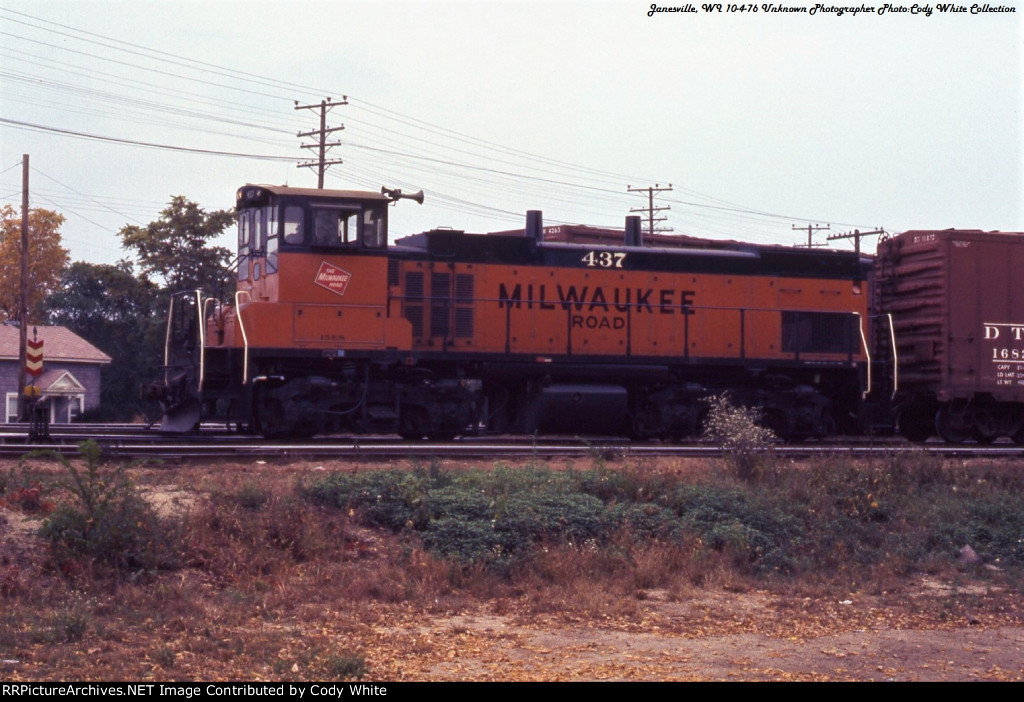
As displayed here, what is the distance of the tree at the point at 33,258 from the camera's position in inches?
2122

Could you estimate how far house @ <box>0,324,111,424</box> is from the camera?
48.8 metres

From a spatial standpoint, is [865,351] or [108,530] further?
[865,351]

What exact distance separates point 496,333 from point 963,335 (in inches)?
328

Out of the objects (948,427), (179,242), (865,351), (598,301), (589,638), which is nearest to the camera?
(589,638)

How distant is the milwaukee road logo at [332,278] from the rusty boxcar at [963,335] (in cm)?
952

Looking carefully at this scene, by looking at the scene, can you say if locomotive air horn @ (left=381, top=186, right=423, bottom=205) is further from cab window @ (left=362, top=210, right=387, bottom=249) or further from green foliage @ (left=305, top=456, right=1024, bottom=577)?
green foliage @ (left=305, top=456, right=1024, bottom=577)

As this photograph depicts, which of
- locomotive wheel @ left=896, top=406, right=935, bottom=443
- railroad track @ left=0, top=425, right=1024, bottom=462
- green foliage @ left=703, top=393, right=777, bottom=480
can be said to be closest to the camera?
railroad track @ left=0, top=425, right=1024, bottom=462

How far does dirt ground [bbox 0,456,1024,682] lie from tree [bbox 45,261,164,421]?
106 feet

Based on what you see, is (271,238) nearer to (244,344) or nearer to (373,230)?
(373,230)

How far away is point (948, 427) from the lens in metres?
18.7

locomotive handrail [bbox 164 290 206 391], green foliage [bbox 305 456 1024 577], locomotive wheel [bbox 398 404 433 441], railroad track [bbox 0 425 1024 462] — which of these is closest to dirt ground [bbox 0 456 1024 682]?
green foliage [bbox 305 456 1024 577]

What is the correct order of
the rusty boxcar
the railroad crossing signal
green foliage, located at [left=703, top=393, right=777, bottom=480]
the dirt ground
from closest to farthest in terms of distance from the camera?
1. the dirt ground
2. green foliage, located at [left=703, top=393, right=777, bottom=480]
3. the rusty boxcar
4. the railroad crossing signal

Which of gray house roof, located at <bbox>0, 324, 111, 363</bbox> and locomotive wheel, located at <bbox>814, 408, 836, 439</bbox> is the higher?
gray house roof, located at <bbox>0, 324, 111, 363</bbox>

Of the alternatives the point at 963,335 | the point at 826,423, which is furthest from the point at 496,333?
the point at 963,335
